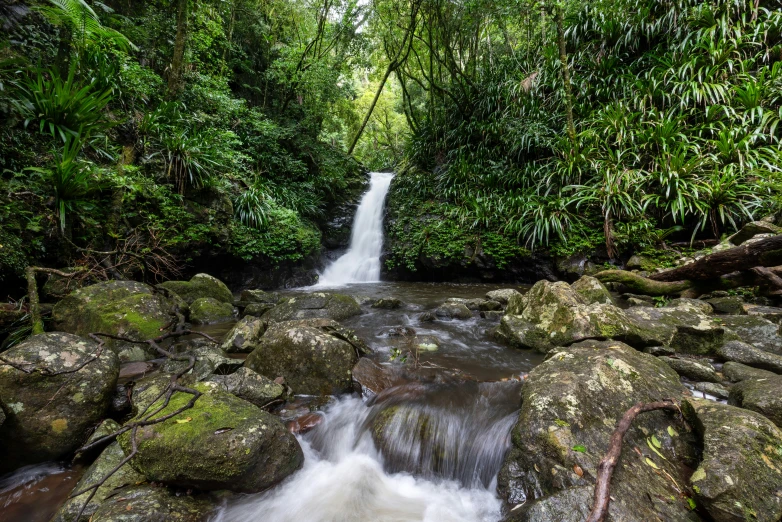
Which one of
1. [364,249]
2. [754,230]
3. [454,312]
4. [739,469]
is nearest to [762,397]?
[739,469]

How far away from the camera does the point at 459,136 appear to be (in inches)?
452

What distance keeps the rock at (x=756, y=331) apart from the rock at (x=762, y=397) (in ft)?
5.04

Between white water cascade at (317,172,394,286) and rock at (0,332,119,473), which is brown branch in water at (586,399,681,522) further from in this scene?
white water cascade at (317,172,394,286)

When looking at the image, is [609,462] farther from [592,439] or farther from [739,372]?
[739,372]

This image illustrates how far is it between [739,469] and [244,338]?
402 centimetres

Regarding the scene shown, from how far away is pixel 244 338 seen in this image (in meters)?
3.79

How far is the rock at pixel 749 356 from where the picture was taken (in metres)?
2.71

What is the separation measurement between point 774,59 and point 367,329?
10327mm

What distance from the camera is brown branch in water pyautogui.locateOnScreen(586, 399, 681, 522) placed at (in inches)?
51.1

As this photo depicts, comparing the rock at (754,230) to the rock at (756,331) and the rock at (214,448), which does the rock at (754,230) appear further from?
the rock at (214,448)

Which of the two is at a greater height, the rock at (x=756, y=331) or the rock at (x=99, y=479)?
the rock at (x=756, y=331)

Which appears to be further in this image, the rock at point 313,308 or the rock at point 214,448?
the rock at point 313,308

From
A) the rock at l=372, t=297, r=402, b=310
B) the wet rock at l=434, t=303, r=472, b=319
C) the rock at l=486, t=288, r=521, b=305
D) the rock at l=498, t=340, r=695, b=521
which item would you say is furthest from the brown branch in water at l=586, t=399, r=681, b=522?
the rock at l=372, t=297, r=402, b=310

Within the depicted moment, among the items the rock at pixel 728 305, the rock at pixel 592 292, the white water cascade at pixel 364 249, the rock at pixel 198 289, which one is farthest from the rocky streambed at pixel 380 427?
the white water cascade at pixel 364 249
